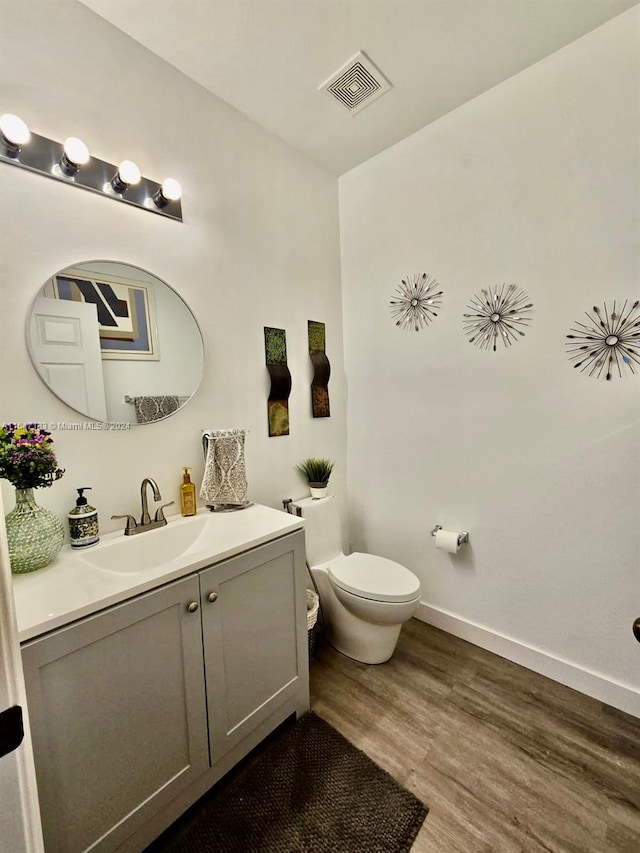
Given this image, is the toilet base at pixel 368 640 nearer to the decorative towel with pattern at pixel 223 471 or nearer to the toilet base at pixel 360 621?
the toilet base at pixel 360 621

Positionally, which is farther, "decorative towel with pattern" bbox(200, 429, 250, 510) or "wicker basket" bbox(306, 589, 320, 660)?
"wicker basket" bbox(306, 589, 320, 660)

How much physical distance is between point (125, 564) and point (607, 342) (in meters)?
2.11

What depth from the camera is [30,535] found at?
1083 millimetres

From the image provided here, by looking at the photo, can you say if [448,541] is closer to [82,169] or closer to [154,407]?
[154,407]

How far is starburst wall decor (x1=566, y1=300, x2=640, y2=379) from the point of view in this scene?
144 cm

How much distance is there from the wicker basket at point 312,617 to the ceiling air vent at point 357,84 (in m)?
2.51

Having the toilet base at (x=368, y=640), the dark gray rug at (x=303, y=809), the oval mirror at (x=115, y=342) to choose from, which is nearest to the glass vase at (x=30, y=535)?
the oval mirror at (x=115, y=342)

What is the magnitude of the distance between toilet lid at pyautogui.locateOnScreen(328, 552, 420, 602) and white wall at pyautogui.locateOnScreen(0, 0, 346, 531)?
1.65 feet

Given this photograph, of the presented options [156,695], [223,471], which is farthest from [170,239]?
[156,695]

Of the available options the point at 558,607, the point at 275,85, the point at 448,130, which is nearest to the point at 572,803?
the point at 558,607

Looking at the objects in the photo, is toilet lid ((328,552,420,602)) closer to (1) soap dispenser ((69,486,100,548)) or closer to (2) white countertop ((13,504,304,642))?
(2) white countertop ((13,504,304,642))

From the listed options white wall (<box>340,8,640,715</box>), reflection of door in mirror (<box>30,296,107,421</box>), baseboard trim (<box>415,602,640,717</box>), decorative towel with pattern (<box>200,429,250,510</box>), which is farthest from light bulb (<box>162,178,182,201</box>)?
baseboard trim (<box>415,602,640,717</box>)

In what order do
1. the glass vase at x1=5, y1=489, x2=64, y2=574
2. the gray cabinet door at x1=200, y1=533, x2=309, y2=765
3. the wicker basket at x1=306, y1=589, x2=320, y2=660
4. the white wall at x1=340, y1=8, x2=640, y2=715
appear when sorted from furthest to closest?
the wicker basket at x1=306, y1=589, x2=320, y2=660, the white wall at x1=340, y1=8, x2=640, y2=715, the gray cabinet door at x1=200, y1=533, x2=309, y2=765, the glass vase at x1=5, y1=489, x2=64, y2=574

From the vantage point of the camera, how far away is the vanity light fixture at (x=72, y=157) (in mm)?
1249
